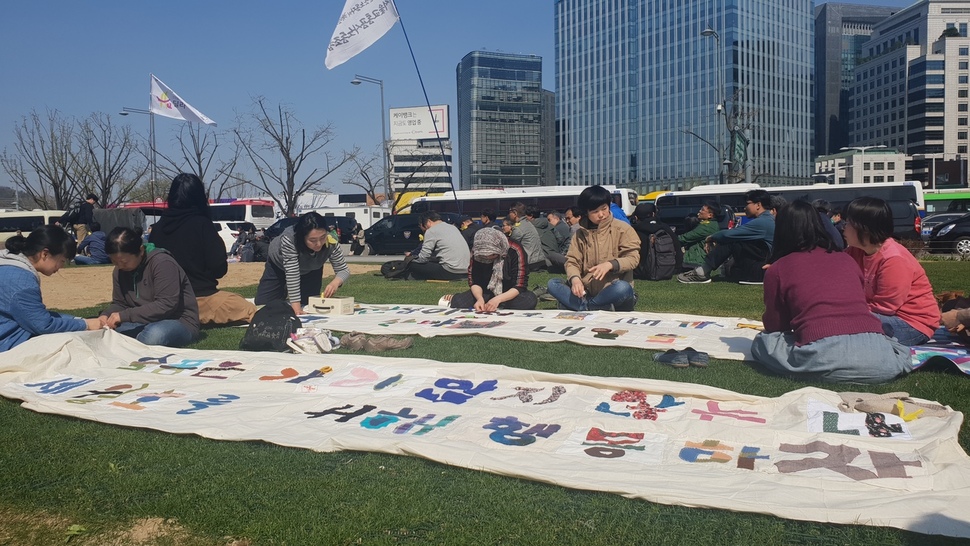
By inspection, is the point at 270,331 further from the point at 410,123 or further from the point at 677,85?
the point at 677,85

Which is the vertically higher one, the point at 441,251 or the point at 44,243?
the point at 44,243

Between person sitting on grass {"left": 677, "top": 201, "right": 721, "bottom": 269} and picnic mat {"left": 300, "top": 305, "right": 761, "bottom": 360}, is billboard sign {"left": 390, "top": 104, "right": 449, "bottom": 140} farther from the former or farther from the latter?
picnic mat {"left": 300, "top": 305, "right": 761, "bottom": 360}

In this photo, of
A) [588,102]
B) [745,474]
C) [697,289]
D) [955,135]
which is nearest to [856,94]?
[955,135]

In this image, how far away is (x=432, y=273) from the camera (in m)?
14.0

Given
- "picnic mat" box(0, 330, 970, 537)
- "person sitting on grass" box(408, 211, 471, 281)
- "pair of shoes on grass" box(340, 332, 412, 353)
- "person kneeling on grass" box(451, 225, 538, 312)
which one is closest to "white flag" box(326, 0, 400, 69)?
"person sitting on grass" box(408, 211, 471, 281)

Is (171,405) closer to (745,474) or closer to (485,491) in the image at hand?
(485,491)

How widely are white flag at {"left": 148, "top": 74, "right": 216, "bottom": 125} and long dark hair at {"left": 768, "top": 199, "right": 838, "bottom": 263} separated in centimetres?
2169

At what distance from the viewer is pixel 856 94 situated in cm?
13862

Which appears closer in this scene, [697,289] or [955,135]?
[697,289]

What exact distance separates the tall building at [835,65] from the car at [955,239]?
5609 inches

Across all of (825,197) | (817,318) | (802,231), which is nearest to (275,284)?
(802,231)

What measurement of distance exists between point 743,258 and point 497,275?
5460 millimetres

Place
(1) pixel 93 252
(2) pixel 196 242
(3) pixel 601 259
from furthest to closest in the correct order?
(1) pixel 93 252 → (3) pixel 601 259 → (2) pixel 196 242

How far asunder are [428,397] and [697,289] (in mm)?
7714
